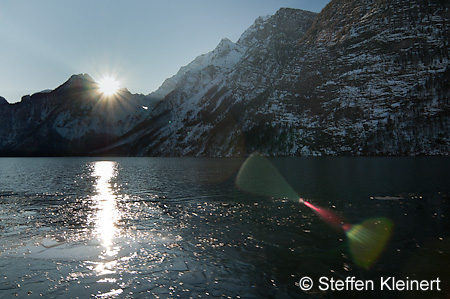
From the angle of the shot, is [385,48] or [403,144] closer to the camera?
[403,144]

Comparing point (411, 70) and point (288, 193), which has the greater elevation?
point (411, 70)

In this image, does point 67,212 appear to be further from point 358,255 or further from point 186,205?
point 358,255

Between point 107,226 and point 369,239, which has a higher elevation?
point 369,239

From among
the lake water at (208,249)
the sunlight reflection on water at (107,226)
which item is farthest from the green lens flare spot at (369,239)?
the sunlight reflection on water at (107,226)

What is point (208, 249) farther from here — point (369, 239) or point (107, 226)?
point (369, 239)

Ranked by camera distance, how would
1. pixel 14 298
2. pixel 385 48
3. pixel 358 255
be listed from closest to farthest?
pixel 14 298 < pixel 358 255 < pixel 385 48

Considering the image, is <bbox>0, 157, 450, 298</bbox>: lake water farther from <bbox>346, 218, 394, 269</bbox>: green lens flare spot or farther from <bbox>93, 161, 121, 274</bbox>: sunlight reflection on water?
<bbox>346, 218, 394, 269</bbox>: green lens flare spot

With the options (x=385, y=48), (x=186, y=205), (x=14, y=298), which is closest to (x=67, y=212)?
(x=186, y=205)

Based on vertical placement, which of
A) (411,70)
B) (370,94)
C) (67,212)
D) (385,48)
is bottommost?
(67,212)

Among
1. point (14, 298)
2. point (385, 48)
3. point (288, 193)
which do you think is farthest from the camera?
point (385, 48)

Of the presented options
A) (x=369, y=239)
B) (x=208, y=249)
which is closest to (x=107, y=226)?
(x=208, y=249)

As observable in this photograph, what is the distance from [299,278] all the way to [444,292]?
21.4ft

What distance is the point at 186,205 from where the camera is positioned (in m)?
33.4

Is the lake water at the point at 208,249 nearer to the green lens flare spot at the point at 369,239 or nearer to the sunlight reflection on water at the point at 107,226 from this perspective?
the sunlight reflection on water at the point at 107,226
